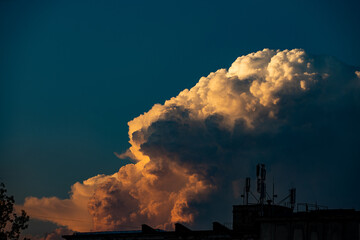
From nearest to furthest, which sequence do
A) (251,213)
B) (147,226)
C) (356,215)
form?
(356,215) → (147,226) → (251,213)

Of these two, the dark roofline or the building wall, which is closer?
the building wall

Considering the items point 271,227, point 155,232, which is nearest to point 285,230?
point 271,227

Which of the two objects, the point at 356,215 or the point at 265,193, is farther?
the point at 265,193

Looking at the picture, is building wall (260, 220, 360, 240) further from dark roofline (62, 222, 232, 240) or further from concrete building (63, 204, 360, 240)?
dark roofline (62, 222, 232, 240)

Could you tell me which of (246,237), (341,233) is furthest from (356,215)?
(246,237)

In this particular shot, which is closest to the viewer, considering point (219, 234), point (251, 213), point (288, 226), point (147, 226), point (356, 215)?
point (356, 215)

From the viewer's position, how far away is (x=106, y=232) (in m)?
88.1

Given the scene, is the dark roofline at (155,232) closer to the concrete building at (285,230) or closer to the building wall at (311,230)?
the concrete building at (285,230)

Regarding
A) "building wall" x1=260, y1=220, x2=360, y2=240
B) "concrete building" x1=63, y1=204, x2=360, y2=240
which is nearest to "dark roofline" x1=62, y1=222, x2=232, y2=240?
"concrete building" x1=63, y1=204, x2=360, y2=240

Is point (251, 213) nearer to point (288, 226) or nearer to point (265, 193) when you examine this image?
point (265, 193)

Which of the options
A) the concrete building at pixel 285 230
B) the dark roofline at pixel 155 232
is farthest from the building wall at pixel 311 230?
the dark roofline at pixel 155 232

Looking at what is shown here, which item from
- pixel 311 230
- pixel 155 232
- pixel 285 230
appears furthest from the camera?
pixel 155 232

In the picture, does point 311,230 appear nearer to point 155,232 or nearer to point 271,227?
point 271,227

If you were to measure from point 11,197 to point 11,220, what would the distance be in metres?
3.32
